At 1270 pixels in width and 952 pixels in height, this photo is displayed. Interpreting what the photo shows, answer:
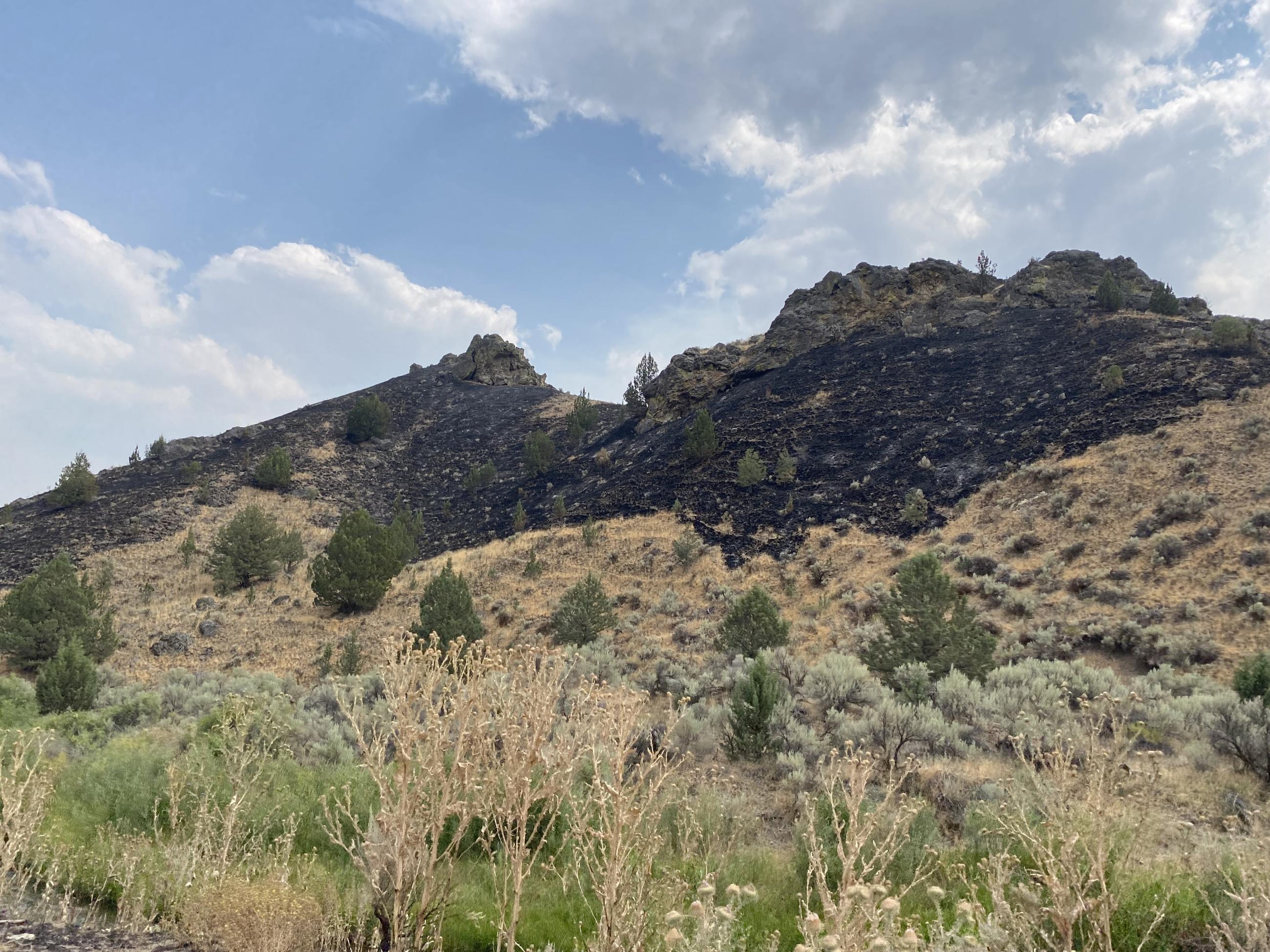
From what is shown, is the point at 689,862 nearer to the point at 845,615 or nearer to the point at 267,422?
the point at 845,615

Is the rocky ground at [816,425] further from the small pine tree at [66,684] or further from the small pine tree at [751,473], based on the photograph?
the small pine tree at [66,684]

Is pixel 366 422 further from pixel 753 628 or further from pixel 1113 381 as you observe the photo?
pixel 1113 381

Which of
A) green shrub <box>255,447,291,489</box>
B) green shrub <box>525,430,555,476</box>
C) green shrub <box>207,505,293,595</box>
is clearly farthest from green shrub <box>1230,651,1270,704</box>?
green shrub <box>255,447,291,489</box>

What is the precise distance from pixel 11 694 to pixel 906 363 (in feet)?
115

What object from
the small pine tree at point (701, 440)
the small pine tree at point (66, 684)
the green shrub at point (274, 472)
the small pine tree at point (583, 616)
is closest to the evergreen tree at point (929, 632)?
the small pine tree at point (583, 616)

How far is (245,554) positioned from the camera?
2423 cm

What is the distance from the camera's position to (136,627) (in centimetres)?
2031

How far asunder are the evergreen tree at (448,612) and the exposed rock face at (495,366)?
4014cm

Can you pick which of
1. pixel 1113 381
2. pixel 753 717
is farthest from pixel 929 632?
pixel 1113 381

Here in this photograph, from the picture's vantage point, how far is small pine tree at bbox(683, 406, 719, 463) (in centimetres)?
2850

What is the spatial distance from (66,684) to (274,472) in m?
25.3

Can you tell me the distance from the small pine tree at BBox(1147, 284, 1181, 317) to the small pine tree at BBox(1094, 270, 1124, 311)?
1322mm

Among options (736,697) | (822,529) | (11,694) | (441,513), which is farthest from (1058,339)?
(11,694)

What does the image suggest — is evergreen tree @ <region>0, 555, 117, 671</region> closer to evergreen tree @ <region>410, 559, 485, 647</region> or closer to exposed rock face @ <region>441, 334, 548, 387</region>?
evergreen tree @ <region>410, 559, 485, 647</region>
